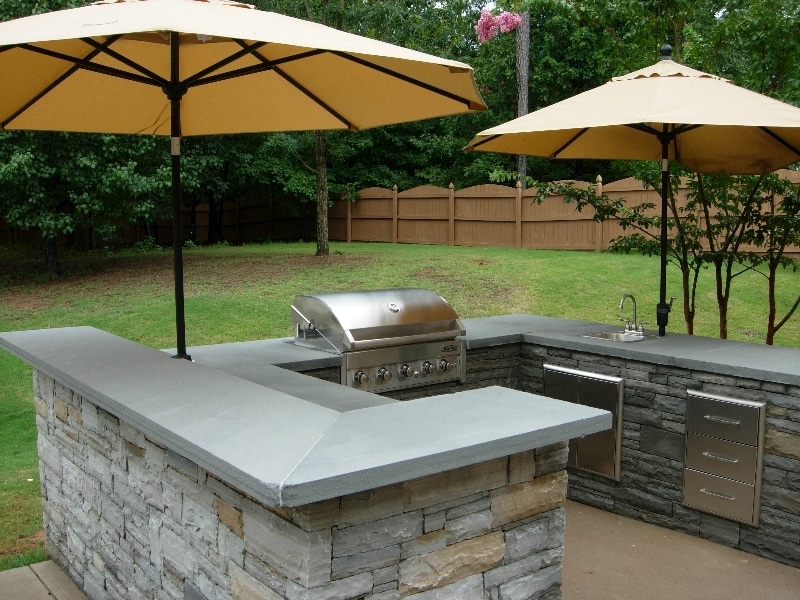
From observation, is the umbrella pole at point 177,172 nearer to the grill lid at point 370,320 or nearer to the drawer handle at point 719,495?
the grill lid at point 370,320

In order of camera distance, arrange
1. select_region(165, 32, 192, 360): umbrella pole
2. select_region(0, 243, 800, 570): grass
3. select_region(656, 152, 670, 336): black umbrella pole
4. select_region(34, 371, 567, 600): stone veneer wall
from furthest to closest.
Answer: select_region(0, 243, 800, 570): grass < select_region(656, 152, 670, 336): black umbrella pole < select_region(165, 32, 192, 360): umbrella pole < select_region(34, 371, 567, 600): stone veneer wall

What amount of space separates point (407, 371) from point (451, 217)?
1426 cm

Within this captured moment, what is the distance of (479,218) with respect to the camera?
18.0 meters

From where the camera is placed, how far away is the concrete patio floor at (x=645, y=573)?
3680mm

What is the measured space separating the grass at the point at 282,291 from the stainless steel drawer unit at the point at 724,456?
4.86 meters

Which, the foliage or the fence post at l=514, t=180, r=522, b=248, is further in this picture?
the fence post at l=514, t=180, r=522, b=248

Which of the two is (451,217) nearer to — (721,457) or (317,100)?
(317,100)

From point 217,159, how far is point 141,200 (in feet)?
11.6

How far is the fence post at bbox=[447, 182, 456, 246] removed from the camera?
61.0ft

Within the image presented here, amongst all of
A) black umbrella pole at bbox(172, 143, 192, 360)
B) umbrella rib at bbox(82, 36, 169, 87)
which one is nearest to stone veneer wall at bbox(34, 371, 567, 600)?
black umbrella pole at bbox(172, 143, 192, 360)

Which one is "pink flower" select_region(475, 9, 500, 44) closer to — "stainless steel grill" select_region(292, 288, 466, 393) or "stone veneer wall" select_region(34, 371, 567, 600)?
"stainless steel grill" select_region(292, 288, 466, 393)

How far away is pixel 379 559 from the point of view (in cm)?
211

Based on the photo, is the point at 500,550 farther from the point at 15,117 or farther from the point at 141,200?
the point at 141,200

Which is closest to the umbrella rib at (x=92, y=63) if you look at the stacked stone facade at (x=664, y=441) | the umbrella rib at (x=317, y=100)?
the umbrella rib at (x=317, y=100)
